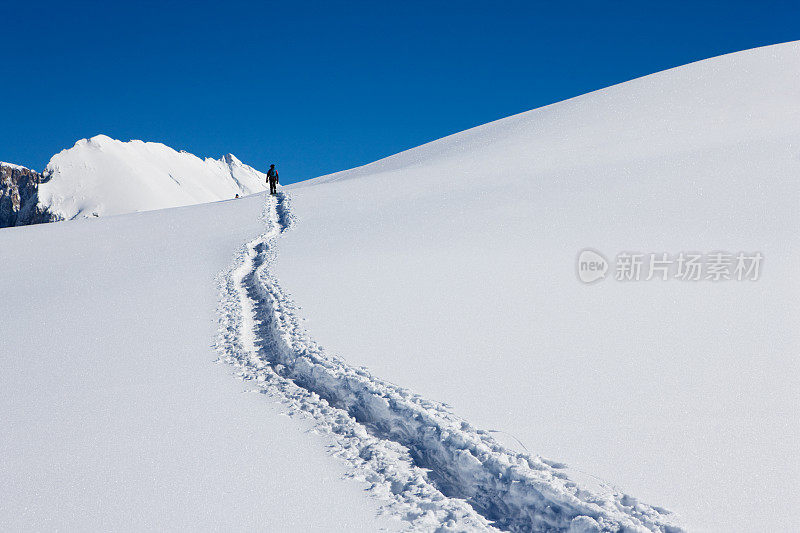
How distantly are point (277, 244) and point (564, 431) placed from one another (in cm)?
1137

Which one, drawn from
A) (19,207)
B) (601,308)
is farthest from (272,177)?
(19,207)

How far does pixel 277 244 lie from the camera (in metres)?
14.8

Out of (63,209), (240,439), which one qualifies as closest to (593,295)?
(240,439)

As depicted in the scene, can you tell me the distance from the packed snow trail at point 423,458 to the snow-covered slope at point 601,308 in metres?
0.27

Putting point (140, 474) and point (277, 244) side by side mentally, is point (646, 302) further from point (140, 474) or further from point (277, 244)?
point (277, 244)

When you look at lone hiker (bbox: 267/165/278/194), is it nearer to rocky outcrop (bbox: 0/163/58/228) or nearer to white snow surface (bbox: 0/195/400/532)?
white snow surface (bbox: 0/195/400/532)

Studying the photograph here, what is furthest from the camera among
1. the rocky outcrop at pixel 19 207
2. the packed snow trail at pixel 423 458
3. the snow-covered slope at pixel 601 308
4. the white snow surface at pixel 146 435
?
the rocky outcrop at pixel 19 207

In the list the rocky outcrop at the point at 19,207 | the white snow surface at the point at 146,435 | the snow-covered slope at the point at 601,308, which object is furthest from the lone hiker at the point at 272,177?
the rocky outcrop at the point at 19,207

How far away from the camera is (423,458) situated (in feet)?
16.0

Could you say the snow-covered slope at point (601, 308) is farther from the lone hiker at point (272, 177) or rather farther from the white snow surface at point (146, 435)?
the lone hiker at point (272, 177)

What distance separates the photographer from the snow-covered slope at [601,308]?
438 centimetres

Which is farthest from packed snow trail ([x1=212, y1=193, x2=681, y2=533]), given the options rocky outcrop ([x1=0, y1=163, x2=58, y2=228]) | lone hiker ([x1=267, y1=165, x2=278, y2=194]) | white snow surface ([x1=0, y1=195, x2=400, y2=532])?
rocky outcrop ([x1=0, y1=163, x2=58, y2=228])

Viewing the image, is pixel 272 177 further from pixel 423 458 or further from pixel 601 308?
pixel 423 458

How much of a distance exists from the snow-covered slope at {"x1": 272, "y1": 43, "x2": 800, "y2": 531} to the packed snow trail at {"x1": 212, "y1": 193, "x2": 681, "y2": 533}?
0.27 metres
